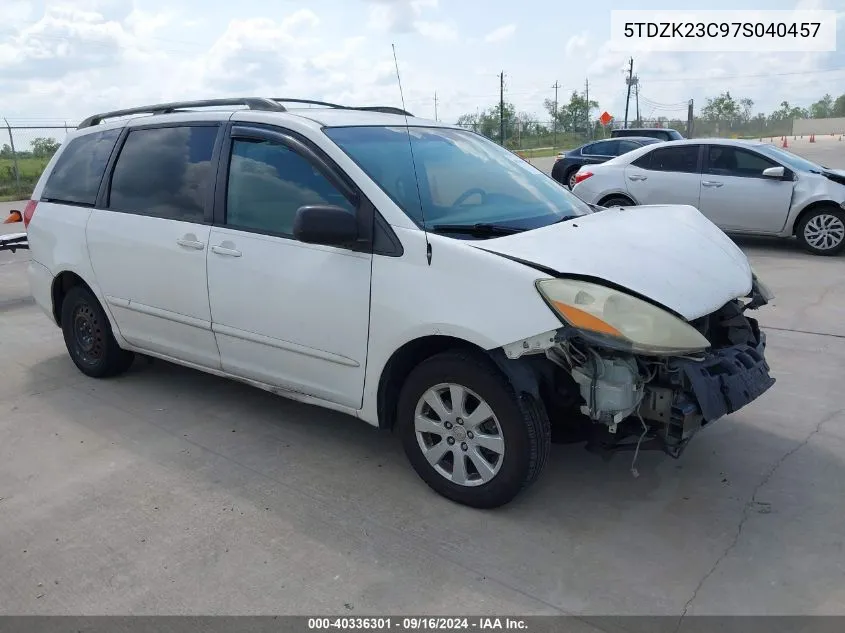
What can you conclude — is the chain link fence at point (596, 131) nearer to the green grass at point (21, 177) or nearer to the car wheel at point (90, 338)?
the green grass at point (21, 177)

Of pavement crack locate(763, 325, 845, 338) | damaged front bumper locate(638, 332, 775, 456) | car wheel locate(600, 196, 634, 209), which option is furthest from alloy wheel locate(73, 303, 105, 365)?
car wheel locate(600, 196, 634, 209)

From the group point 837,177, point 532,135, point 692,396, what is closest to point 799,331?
point 692,396

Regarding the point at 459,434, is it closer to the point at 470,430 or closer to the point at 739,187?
the point at 470,430

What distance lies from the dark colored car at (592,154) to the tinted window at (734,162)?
6.45 metres

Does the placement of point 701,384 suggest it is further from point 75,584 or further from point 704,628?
point 75,584

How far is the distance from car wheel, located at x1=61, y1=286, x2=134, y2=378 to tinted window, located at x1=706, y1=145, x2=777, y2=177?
803cm

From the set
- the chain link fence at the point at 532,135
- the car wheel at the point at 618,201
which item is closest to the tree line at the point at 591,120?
the chain link fence at the point at 532,135

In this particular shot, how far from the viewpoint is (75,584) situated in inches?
117

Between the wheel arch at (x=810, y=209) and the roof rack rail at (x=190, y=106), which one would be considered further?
the wheel arch at (x=810, y=209)

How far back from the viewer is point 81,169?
521 centimetres

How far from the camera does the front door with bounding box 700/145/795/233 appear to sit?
959 centimetres

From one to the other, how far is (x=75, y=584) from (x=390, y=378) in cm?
159

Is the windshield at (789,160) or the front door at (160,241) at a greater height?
the windshield at (789,160)

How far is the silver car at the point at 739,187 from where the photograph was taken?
9.36m
